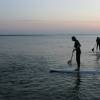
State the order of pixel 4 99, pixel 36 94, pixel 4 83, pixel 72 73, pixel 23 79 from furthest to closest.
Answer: pixel 72 73 → pixel 23 79 → pixel 4 83 → pixel 36 94 → pixel 4 99

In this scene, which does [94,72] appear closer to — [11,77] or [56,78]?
[56,78]

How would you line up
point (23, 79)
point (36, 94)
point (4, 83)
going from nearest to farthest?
point (36, 94) → point (4, 83) → point (23, 79)

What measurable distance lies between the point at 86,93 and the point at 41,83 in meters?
3.34

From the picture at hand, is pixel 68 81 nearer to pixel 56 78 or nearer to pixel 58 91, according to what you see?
pixel 56 78

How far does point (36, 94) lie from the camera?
13.0m

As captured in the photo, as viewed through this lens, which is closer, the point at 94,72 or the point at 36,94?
the point at 36,94

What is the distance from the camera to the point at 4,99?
39.7 feet

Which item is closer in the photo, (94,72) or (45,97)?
(45,97)

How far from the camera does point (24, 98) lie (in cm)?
1226

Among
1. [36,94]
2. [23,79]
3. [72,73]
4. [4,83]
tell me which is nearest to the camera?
[36,94]

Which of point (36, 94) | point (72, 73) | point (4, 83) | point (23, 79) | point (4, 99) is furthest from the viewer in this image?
point (72, 73)

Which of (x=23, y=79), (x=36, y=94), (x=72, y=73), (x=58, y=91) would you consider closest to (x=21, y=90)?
(x=36, y=94)

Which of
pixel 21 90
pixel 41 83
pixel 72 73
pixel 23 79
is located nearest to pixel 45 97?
pixel 21 90

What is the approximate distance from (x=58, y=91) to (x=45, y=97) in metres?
1.34
